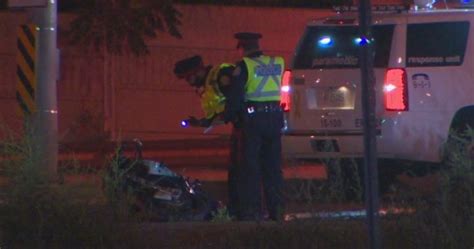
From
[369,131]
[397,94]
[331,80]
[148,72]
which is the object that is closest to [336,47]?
[331,80]

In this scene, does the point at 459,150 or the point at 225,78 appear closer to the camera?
the point at 459,150

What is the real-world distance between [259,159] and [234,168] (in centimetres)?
26

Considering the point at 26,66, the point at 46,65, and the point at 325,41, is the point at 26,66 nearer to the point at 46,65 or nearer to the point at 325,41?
the point at 46,65

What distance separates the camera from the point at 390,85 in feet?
40.7

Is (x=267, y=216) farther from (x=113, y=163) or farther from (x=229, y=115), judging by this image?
(x=113, y=163)

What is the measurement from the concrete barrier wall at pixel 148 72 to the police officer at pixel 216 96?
8956 mm

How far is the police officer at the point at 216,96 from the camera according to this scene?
36.1ft

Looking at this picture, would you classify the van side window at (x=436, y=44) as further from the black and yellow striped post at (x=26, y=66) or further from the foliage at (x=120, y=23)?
the foliage at (x=120, y=23)

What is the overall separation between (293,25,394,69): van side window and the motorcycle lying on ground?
→ 2.62 meters

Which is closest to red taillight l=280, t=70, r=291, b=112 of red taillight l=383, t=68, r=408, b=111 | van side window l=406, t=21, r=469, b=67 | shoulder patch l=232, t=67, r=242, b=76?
red taillight l=383, t=68, r=408, b=111

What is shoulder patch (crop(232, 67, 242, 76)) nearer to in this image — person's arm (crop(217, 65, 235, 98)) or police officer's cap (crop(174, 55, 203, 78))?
person's arm (crop(217, 65, 235, 98))

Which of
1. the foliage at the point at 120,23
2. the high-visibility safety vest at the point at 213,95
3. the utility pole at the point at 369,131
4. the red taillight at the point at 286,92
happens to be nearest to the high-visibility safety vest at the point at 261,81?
the high-visibility safety vest at the point at 213,95

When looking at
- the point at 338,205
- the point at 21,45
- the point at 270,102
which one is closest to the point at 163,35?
the point at 21,45

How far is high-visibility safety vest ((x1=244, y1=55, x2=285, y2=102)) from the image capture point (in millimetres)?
10906
